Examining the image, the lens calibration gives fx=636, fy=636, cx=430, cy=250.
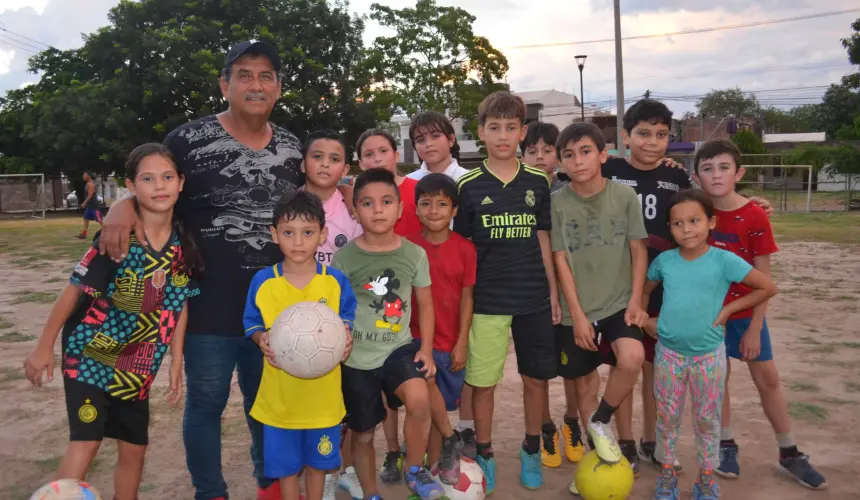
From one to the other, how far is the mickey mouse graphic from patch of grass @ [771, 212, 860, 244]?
17164mm

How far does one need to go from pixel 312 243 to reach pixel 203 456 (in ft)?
4.55

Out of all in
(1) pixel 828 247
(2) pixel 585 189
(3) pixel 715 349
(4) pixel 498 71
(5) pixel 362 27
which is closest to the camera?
(3) pixel 715 349

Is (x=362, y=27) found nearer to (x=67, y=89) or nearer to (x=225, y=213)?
(x=67, y=89)

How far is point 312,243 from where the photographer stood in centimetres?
350

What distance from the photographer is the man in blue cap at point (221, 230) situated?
11.9 feet

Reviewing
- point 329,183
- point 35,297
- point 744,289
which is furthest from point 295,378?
point 35,297

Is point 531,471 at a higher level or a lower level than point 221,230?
lower

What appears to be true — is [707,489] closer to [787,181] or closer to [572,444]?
[572,444]

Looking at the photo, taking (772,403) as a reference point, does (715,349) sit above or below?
above

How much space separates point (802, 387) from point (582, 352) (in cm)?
307

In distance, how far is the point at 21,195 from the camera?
35.9m

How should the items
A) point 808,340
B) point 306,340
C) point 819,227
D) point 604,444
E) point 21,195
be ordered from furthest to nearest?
point 21,195, point 819,227, point 808,340, point 604,444, point 306,340

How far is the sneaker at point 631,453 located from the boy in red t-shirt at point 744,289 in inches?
21.8

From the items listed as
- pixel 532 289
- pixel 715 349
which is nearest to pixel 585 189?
pixel 532 289
